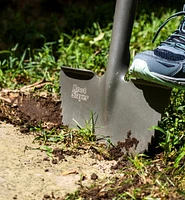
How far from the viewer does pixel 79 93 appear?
2.73m

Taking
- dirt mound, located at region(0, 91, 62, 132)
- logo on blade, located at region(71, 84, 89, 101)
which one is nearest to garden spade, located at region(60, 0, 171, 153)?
logo on blade, located at region(71, 84, 89, 101)

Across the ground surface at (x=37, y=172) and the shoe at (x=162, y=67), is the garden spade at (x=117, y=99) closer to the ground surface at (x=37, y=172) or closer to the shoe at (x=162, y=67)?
the shoe at (x=162, y=67)

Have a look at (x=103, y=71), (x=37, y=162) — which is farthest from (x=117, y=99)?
(x=103, y=71)

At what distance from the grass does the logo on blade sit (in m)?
0.14

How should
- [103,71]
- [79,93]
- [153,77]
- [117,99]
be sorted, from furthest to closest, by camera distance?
1. [103,71]
2. [79,93]
3. [117,99]
4. [153,77]

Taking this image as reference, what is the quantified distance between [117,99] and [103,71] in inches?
39.1

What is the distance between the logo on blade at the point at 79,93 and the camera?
8.88ft

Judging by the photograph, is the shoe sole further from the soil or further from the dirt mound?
the dirt mound

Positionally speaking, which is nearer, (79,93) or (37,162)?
(37,162)

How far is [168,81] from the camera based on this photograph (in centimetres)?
230

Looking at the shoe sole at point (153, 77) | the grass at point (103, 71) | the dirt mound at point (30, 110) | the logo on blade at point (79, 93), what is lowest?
the dirt mound at point (30, 110)

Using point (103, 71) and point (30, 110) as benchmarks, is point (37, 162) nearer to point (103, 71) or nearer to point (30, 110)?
point (30, 110)

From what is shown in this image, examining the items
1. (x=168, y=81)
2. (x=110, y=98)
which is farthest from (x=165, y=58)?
(x=110, y=98)

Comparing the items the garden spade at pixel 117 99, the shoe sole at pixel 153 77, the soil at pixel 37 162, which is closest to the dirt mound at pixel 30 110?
the soil at pixel 37 162
